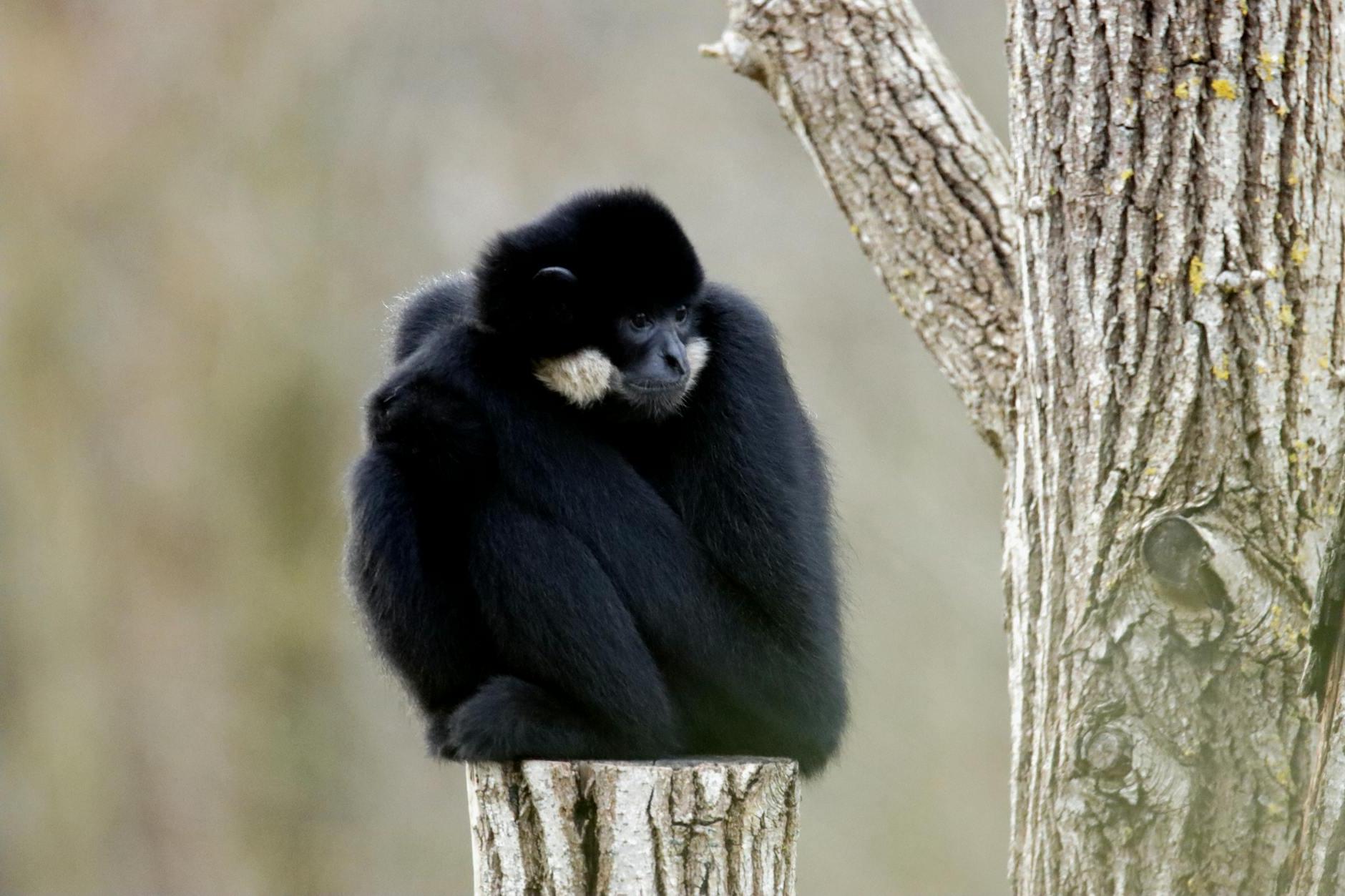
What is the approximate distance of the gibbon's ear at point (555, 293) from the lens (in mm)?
3631

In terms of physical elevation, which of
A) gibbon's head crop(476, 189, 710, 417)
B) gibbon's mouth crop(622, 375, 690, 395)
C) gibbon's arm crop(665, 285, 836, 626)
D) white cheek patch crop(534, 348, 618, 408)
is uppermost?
gibbon's head crop(476, 189, 710, 417)

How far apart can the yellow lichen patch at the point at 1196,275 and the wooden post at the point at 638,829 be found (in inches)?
60.0

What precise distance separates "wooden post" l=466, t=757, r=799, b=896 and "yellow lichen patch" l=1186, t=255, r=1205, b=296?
1.53m

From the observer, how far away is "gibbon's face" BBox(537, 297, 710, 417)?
362cm

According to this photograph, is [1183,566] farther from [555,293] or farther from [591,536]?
[555,293]

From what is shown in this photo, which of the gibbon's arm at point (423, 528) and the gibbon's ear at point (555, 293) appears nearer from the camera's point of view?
the gibbon's arm at point (423, 528)

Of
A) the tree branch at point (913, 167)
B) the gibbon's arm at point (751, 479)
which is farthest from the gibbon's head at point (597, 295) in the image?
the tree branch at point (913, 167)

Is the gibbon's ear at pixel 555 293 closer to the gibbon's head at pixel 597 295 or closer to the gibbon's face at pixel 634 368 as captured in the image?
the gibbon's head at pixel 597 295

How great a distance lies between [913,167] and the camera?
460 cm

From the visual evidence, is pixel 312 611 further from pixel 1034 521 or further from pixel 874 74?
pixel 1034 521

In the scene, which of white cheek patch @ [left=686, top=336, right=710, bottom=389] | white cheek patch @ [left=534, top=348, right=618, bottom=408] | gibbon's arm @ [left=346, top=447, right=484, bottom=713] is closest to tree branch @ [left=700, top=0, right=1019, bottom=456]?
white cheek patch @ [left=686, top=336, right=710, bottom=389]

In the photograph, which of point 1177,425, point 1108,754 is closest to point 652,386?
point 1177,425

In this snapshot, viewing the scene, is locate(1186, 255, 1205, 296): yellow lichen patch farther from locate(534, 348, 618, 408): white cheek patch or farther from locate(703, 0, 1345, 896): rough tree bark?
locate(534, 348, 618, 408): white cheek patch

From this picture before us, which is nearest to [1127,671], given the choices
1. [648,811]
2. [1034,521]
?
[1034,521]
